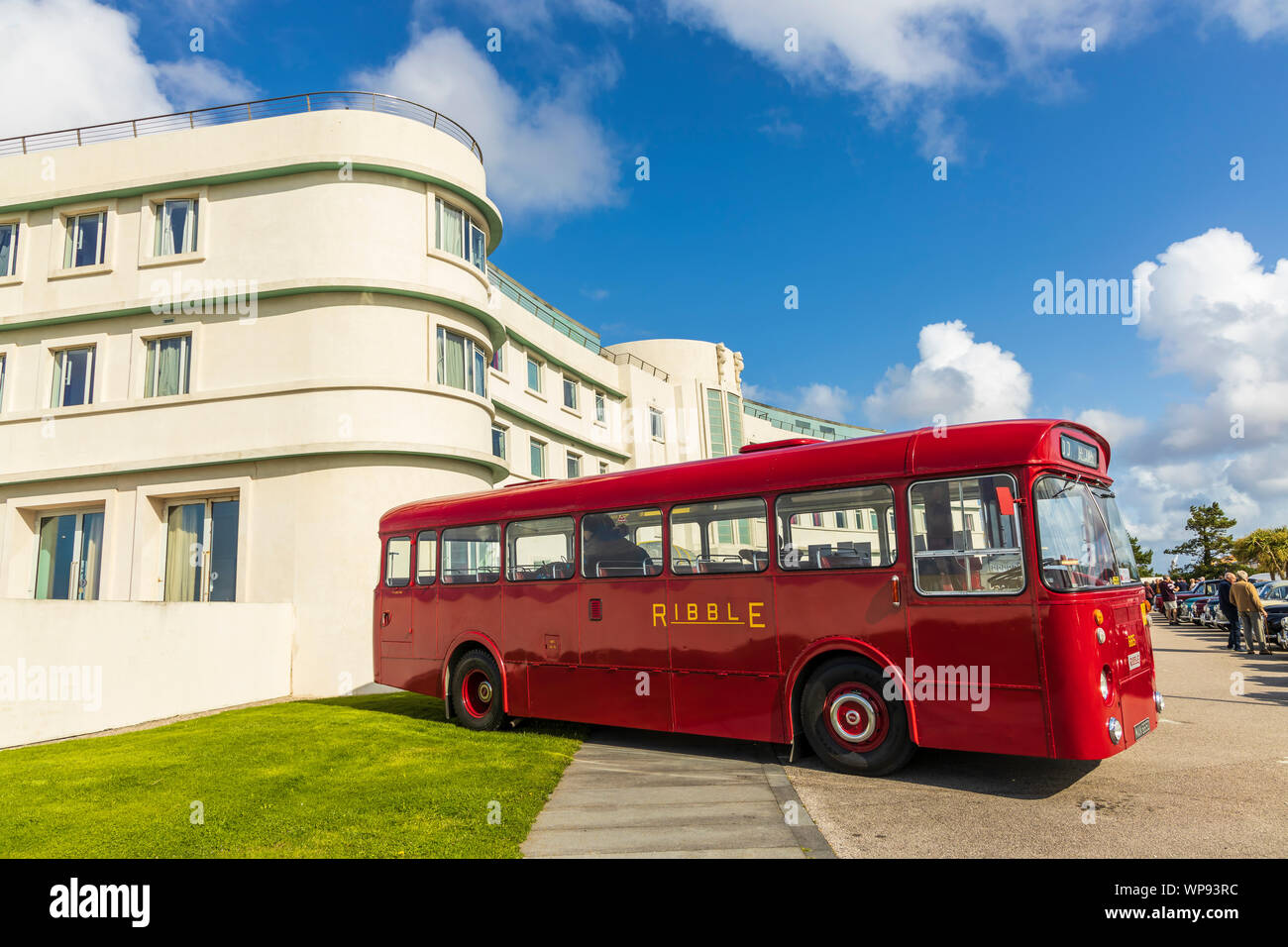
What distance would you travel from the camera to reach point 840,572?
8.05m

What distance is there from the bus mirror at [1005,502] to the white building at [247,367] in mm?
13788

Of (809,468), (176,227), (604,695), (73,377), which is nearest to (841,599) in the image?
(809,468)

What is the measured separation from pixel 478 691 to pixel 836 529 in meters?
5.93

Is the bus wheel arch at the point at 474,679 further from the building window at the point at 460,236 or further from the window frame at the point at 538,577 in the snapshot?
the building window at the point at 460,236

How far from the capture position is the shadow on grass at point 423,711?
11164mm

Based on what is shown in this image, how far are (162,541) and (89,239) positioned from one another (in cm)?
783

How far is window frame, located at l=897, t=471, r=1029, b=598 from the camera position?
698 centimetres

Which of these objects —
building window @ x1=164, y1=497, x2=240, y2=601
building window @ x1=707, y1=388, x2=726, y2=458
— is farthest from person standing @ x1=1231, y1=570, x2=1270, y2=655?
building window @ x1=707, y1=388, x2=726, y2=458

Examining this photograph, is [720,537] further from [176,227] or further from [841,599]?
[176,227]

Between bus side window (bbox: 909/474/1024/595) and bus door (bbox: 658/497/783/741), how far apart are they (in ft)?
5.51
